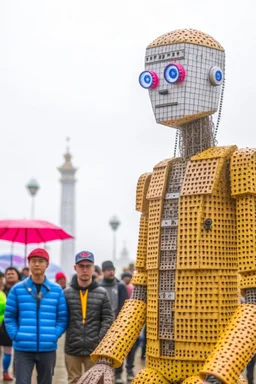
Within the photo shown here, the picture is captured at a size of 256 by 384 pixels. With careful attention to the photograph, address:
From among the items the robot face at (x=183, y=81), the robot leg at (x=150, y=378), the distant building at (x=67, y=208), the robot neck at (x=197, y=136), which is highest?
the distant building at (x=67, y=208)

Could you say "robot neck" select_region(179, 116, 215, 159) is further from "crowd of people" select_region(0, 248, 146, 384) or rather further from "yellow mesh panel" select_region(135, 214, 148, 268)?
"crowd of people" select_region(0, 248, 146, 384)

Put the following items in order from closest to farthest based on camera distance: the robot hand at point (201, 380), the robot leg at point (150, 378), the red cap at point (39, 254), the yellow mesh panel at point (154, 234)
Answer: the robot hand at point (201, 380)
the robot leg at point (150, 378)
the yellow mesh panel at point (154, 234)
the red cap at point (39, 254)

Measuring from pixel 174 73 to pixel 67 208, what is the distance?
42.5 metres

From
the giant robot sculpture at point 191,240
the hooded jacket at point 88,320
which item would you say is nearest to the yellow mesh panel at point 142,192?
the giant robot sculpture at point 191,240

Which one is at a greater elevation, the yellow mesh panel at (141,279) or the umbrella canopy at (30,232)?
the umbrella canopy at (30,232)

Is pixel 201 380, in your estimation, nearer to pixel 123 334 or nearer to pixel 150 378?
pixel 150 378

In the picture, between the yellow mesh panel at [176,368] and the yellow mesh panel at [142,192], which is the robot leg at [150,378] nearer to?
the yellow mesh panel at [176,368]

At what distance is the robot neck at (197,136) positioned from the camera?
4938mm

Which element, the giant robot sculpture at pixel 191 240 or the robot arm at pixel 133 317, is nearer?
the giant robot sculpture at pixel 191 240

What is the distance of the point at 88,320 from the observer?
6789 millimetres

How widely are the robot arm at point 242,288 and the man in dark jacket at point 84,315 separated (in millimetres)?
2380

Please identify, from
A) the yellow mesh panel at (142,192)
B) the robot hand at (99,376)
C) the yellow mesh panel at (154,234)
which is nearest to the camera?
the robot hand at (99,376)

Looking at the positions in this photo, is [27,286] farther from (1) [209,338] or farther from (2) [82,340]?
(1) [209,338]

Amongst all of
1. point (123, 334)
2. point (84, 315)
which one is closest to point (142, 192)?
point (123, 334)
